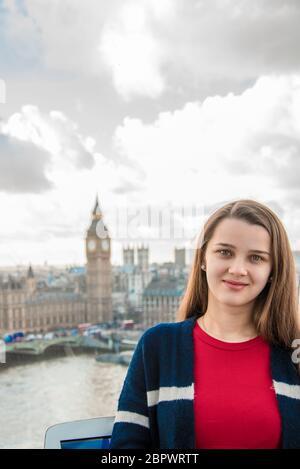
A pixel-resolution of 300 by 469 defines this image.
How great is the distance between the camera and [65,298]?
1140cm

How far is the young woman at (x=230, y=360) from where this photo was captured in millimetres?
464

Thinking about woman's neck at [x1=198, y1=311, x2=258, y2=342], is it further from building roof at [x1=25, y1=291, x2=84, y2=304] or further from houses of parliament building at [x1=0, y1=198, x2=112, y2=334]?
building roof at [x1=25, y1=291, x2=84, y2=304]

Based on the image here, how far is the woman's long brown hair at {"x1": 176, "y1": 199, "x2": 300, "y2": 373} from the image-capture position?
497 mm

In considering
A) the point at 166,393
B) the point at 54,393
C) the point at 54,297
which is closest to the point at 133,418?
the point at 166,393

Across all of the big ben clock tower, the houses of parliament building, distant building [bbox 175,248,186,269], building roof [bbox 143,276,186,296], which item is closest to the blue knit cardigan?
distant building [bbox 175,248,186,269]

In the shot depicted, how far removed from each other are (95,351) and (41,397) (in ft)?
8.46

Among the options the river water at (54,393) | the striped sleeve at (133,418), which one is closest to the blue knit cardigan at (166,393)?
the striped sleeve at (133,418)

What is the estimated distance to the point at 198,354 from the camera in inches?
19.6

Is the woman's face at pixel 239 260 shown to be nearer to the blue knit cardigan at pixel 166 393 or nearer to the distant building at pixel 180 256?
the blue knit cardigan at pixel 166 393

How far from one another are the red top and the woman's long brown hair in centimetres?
3

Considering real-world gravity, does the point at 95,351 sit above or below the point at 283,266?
below

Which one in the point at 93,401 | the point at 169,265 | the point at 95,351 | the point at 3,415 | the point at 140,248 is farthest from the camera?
the point at 140,248
